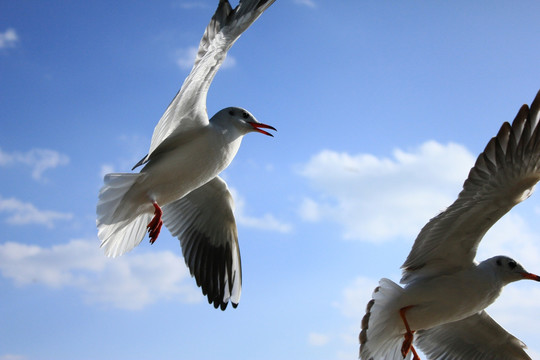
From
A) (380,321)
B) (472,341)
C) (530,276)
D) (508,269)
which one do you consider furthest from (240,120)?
(472,341)

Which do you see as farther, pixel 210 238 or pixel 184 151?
pixel 210 238

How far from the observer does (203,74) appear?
162 inches

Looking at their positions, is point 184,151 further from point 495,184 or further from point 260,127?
point 495,184

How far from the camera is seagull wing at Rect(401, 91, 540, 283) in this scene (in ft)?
13.0

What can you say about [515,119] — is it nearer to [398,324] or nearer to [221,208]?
[398,324]

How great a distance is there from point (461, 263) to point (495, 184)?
70 centimetres

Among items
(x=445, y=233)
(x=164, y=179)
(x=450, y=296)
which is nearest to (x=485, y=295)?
(x=450, y=296)

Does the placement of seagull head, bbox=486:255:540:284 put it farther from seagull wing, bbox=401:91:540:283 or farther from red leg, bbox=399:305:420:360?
red leg, bbox=399:305:420:360

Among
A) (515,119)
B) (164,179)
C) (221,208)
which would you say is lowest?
(515,119)

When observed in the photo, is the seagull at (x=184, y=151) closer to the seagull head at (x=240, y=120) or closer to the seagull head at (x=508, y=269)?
the seagull head at (x=240, y=120)

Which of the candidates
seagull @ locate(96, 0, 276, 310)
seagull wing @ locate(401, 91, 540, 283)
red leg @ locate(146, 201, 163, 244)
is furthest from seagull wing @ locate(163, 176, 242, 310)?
seagull wing @ locate(401, 91, 540, 283)

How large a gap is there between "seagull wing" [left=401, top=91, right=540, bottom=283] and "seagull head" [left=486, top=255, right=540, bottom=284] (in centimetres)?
24

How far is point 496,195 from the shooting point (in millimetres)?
4047

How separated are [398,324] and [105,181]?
2.20 m
